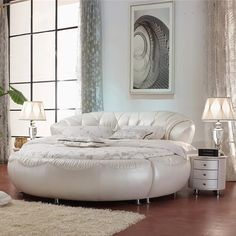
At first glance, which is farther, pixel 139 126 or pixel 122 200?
pixel 139 126

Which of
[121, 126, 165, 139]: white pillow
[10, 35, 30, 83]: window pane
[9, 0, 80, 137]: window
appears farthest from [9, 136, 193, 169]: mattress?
[10, 35, 30, 83]: window pane

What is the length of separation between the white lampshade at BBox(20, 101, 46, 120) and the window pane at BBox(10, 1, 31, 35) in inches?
89.1

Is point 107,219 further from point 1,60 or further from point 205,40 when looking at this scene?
point 1,60

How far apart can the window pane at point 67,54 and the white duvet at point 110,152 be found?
2755mm

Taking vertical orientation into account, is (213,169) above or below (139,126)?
below

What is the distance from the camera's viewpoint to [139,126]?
5.57 m

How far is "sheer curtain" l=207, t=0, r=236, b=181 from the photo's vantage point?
19.0 ft

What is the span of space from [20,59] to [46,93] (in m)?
0.94

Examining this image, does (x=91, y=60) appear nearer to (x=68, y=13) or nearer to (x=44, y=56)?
(x=68, y=13)

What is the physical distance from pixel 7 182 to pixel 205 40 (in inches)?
131

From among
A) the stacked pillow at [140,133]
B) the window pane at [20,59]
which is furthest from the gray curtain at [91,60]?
the window pane at [20,59]

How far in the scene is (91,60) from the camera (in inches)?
267

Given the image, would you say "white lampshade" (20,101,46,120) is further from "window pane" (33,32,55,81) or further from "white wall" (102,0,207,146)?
"window pane" (33,32,55,81)

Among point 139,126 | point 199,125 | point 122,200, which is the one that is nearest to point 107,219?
point 122,200
